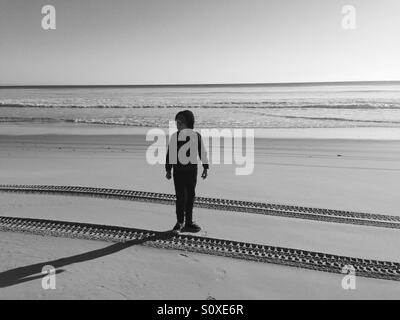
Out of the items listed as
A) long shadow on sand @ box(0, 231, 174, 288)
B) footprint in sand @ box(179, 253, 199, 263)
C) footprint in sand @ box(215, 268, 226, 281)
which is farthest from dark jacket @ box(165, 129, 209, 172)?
footprint in sand @ box(215, 268, 226, 281)

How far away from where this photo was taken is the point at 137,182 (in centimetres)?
745

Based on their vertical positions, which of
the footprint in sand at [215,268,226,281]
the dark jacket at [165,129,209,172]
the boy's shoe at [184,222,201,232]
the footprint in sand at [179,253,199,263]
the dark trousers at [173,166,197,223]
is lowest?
the footprint in sand at [215,268,226,281]

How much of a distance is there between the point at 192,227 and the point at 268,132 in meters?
11.0

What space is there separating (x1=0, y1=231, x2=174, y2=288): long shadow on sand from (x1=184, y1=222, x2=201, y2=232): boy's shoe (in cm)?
25

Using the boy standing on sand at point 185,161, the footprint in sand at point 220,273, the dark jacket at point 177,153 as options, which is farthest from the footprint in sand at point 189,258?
the dark jacket at point 177,153

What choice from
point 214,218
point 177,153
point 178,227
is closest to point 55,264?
point 178,227

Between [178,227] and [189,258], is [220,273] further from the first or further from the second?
[178,227]

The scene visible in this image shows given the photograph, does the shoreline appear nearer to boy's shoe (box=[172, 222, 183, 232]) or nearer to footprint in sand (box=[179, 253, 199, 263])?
boy's shoe (box=[172, 222, 183, 232])

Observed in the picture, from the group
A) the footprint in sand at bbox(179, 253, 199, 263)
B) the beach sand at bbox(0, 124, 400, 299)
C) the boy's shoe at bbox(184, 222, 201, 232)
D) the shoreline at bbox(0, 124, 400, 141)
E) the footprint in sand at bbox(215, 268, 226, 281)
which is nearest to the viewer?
the beach sand at bbox(0, 124, 400, 299)

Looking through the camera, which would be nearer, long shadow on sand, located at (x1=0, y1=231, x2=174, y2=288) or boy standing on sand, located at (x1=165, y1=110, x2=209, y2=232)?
long shadow on sand, located at (x1=0, y1=231, x2=174, y2=288)

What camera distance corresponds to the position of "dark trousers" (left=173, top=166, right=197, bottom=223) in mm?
4789

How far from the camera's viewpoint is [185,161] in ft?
15.6
